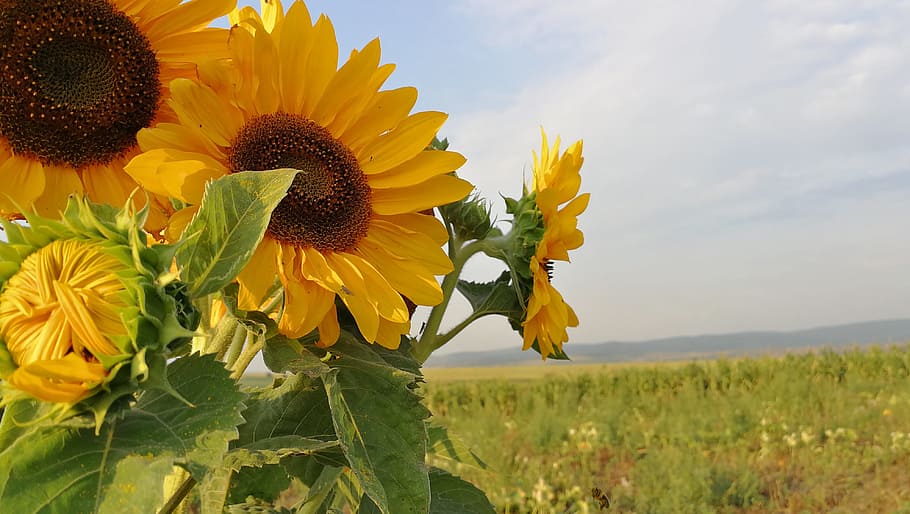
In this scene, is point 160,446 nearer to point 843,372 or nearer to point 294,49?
point 294,49

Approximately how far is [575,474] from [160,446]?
4079 millimetres

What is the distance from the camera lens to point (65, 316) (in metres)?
0.46

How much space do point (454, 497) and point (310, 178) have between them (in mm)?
396

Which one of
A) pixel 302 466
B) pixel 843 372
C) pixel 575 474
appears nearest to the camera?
pixel 302 466

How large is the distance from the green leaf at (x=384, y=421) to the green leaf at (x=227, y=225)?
13 cm

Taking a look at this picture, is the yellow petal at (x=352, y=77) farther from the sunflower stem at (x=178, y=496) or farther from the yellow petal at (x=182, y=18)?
the sunflower stem at (x=178, y=496)

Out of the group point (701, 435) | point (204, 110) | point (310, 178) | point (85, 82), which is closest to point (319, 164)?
point (310, 178)

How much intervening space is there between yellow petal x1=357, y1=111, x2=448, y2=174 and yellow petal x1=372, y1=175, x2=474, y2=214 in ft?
0.08

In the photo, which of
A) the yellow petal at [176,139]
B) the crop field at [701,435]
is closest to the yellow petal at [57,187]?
the yellow petal at [176,139]

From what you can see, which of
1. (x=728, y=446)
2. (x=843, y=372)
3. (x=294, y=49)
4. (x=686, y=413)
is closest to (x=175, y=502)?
(x=294, y=49)

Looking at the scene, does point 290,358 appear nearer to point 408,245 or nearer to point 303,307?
point 303,307

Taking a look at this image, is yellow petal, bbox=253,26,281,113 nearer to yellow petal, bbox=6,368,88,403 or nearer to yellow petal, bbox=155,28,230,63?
yellow petal, bbox=155,28,230,63

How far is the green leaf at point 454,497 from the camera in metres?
0.87

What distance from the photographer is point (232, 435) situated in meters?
0.51
